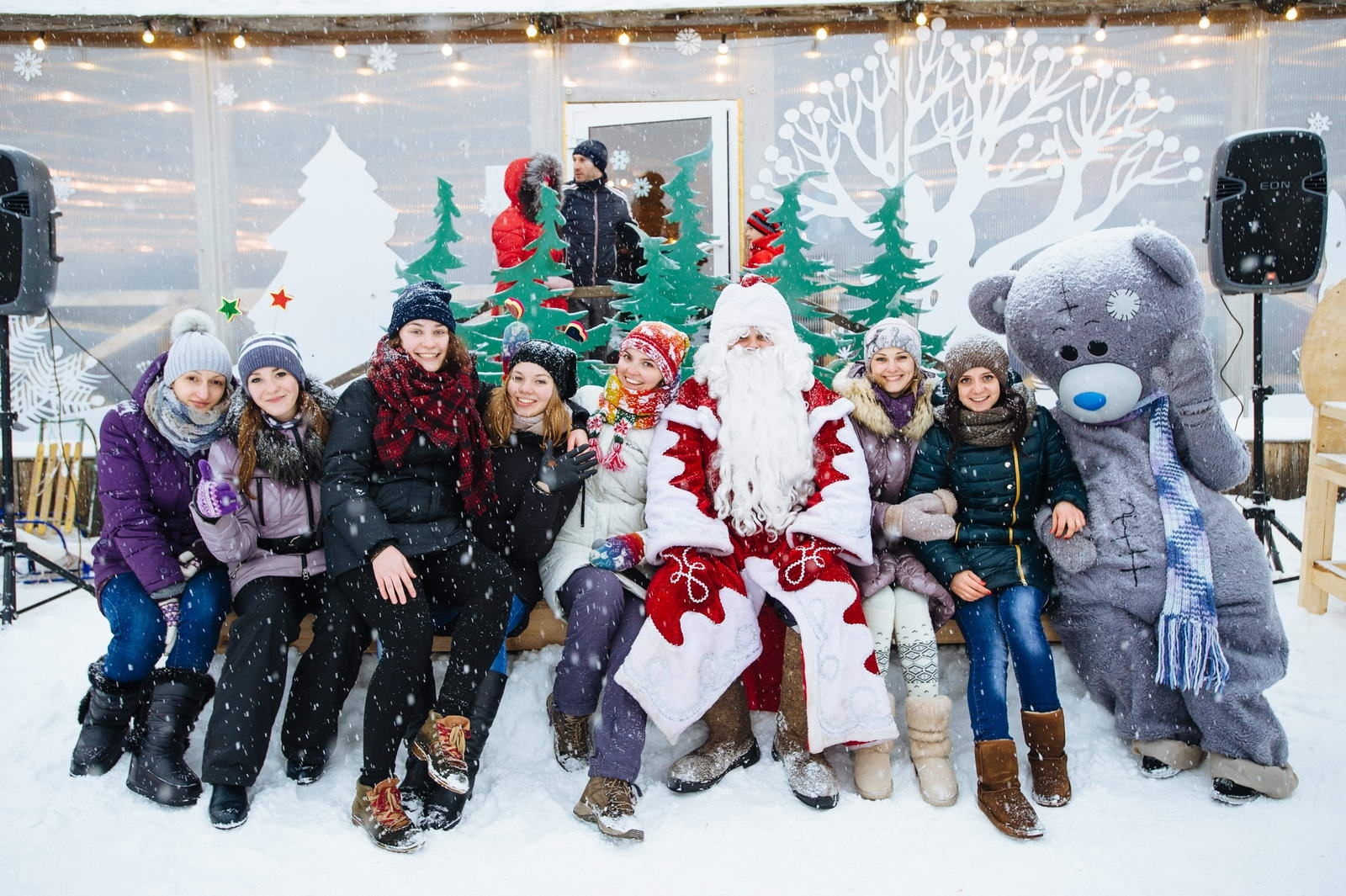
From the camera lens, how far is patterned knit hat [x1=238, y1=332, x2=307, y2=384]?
2.92 meters

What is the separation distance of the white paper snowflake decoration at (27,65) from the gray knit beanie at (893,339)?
7081mm

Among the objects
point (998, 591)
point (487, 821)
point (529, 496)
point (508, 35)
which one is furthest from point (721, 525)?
point (508, 35)

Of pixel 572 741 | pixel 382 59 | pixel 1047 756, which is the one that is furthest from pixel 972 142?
pixel 572 741

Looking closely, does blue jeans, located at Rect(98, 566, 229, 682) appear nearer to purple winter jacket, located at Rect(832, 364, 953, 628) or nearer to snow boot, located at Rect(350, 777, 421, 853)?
Answer: snow boot, located at Rect(350, 777, 421, 853)

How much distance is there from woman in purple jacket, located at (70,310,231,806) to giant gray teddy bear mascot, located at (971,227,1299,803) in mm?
2916

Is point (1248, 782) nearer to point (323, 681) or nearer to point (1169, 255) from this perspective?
point (1169, 255)

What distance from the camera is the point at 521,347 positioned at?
3203 millimetres

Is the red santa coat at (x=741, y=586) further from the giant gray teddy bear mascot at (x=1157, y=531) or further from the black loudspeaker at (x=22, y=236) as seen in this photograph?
the black loudspeaker at (x=22, y=236)

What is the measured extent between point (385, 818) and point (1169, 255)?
3090mm

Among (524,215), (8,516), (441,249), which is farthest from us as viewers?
(524,215)

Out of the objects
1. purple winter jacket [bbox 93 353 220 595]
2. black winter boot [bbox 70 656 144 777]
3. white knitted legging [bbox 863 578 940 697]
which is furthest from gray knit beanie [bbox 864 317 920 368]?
black winter boot [bbox 70 656 144 777]

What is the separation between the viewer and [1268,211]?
4043 mm

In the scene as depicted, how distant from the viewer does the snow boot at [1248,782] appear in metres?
2.66

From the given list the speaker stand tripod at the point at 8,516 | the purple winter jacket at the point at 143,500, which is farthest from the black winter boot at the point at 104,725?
the speaker stand tripod at the point at 8,516
